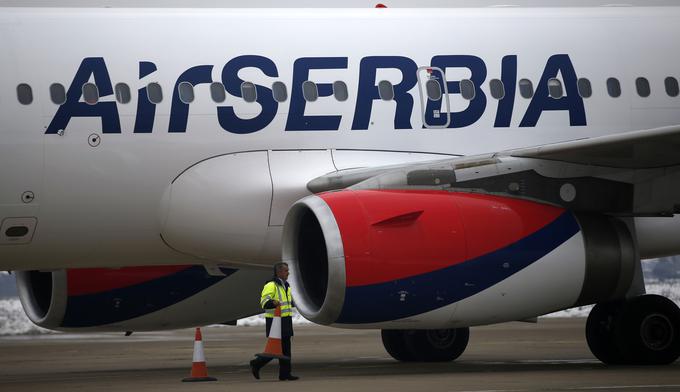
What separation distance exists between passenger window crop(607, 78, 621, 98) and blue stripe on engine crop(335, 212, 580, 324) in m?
2.99

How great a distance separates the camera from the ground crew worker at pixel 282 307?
1360 cm

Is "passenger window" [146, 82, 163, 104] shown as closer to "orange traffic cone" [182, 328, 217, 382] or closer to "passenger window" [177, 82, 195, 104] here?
"passenger window" [177, 82, 195, 104]

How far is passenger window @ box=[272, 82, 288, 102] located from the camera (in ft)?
49.4

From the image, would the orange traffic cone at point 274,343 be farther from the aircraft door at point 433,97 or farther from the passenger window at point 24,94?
the passenger window at point 24,94

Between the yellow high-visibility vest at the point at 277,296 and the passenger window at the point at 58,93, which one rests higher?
the passenger window at the point at 58,93

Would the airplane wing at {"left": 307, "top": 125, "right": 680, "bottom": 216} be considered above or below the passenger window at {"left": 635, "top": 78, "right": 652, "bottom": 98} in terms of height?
below

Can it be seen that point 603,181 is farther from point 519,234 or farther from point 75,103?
point 75,103

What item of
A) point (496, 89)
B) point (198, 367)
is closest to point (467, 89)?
point (496, 89)

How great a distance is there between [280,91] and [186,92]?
1033 mm

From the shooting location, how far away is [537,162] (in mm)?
14094

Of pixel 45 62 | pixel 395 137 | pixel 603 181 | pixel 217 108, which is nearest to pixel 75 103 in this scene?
pixel 45 62

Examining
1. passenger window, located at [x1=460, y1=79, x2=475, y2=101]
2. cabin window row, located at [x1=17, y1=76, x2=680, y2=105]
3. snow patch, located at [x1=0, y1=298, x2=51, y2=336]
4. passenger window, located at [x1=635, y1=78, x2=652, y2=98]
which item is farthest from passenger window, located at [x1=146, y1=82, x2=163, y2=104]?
snow patch, located at [x1=0, y1=298, x2=51, y2=336]

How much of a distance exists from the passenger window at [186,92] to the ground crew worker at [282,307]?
→ 7.40 ft

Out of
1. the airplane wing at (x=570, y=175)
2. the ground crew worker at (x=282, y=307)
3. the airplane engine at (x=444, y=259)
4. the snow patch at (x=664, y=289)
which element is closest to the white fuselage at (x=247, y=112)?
the airplane wing at (x=570, y=175)
